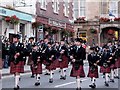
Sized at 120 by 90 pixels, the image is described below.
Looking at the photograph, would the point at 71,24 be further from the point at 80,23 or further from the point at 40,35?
the point at 40,35

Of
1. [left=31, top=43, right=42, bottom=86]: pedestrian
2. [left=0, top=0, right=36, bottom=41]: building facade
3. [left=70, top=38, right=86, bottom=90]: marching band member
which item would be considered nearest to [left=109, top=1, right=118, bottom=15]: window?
[left=0, top=0, right=36, bottom=41]: building facade

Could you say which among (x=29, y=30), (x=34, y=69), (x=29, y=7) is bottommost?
(x=34, y=69)

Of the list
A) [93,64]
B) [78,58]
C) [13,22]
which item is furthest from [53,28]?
[78,58]

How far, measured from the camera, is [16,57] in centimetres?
1159

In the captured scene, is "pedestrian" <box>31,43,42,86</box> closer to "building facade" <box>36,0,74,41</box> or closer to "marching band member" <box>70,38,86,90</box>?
"marching band member" <box>70,38,86,90</box>

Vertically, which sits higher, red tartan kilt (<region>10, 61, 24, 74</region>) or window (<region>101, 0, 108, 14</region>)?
window (<region>101, 0, 108, 14</region>)

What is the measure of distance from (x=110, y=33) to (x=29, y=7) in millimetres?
16719

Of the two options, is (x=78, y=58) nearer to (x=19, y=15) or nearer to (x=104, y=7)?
(x=19, y=15)

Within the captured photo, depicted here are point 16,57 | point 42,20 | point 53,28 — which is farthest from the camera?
point 53,28

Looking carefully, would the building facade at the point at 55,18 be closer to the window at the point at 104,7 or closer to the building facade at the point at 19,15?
the building facade at the point at 19,15

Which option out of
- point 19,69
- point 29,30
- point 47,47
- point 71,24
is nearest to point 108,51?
point 47,47

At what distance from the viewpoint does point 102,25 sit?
39.8 meters

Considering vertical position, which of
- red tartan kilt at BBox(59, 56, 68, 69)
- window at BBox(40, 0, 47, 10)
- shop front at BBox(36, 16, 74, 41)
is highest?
window at BBox(40, 0, 47, 10)

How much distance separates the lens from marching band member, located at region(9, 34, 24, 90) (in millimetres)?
11469
